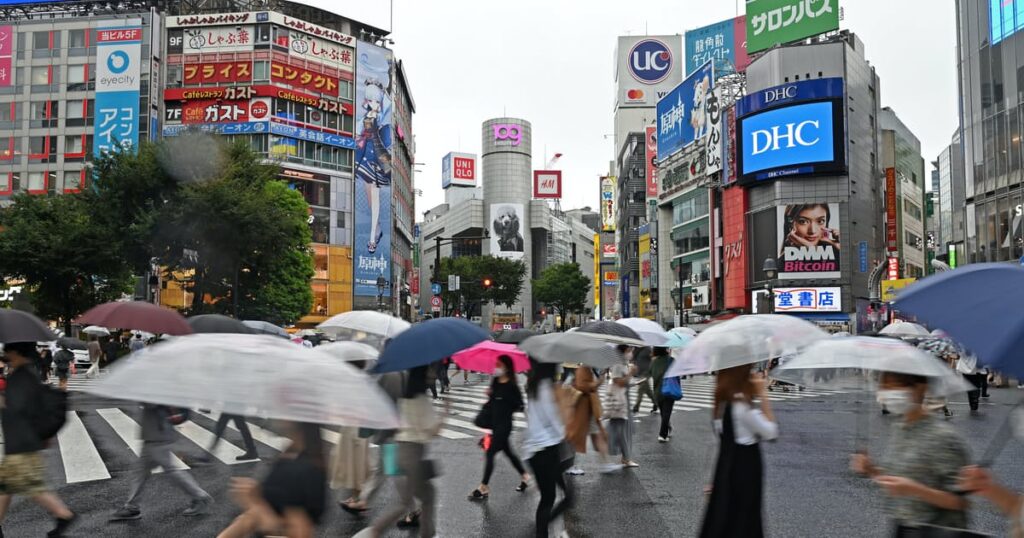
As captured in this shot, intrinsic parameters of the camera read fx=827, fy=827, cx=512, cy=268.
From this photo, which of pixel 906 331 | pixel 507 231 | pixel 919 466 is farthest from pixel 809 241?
pixel 507 231

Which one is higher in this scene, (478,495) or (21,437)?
(21,437)

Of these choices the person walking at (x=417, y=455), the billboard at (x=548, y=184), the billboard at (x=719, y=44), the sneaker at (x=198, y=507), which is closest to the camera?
the person walking at (x=417, y=455)

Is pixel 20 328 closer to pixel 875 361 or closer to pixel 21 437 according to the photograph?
pixel 21 437

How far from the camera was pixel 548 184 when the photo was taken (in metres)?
150

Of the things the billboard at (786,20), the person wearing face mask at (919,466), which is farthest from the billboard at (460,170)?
the person wearing face mask at (919,466)

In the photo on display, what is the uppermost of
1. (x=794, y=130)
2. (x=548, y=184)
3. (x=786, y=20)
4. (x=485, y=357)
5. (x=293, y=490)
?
(x=548, y=184)

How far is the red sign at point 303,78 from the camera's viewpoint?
62594mm

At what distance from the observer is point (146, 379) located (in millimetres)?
3707

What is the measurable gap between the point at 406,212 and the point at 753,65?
4271cm

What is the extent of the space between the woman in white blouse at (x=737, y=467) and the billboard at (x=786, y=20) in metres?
54.5

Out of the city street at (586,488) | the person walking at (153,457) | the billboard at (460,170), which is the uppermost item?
the billboard at (460,170)

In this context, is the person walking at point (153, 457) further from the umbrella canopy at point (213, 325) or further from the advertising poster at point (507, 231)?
the advertising poster at point (507, 231)

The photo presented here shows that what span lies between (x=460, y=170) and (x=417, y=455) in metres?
160

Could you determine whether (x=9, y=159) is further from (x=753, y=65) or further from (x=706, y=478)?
(x=706, y=478)
